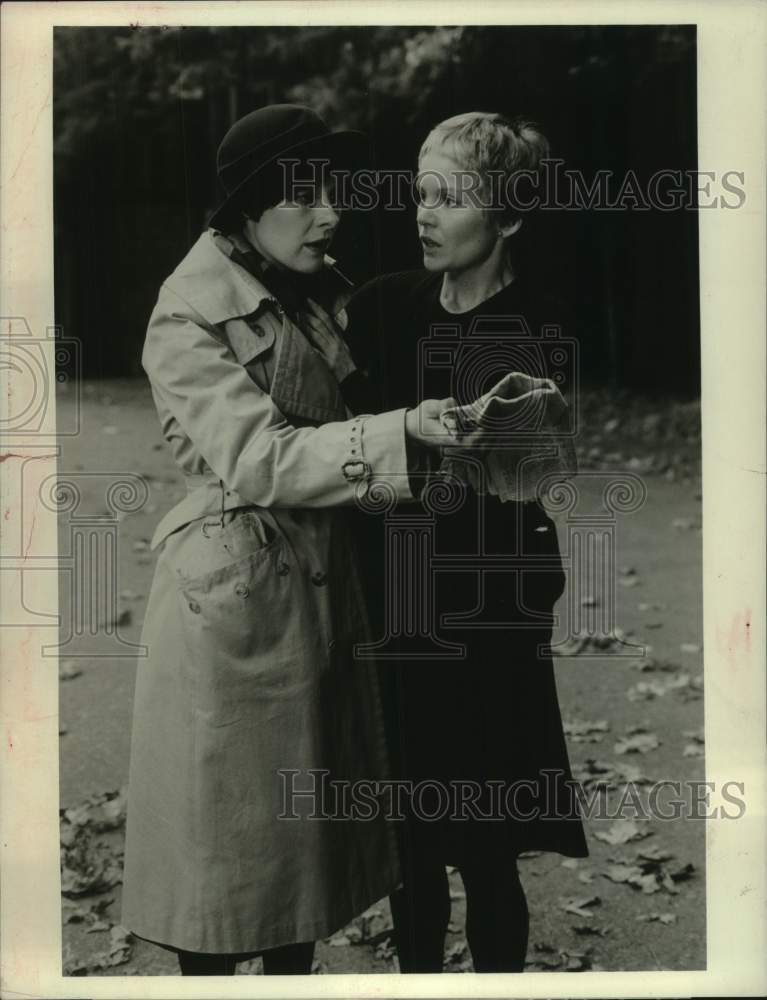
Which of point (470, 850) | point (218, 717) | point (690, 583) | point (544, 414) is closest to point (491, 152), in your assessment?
point (544, 414)

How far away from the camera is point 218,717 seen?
3646 mm

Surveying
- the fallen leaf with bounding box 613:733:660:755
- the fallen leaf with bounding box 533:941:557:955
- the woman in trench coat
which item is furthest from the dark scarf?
the fallen leaf with bounding box 533:941:557:955

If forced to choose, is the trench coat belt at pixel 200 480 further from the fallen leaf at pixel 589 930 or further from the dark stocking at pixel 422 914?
the fallen leaf at pixel 589 930

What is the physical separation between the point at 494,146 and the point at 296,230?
0.71 meters

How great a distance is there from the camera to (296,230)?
3.70 metres

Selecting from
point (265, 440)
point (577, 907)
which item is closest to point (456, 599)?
point (265, 440)

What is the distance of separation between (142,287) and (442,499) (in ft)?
3.89

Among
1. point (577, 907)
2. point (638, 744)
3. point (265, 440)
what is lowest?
point (577, 907)

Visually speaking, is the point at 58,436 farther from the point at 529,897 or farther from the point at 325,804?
the point at 529,897

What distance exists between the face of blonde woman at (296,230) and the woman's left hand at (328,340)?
5.5 inches

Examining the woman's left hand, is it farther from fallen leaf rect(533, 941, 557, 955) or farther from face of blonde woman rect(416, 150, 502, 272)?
fallen leaf rect(533, 941, 557, 955)

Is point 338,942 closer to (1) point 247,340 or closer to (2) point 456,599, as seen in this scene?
(2) point 456,599

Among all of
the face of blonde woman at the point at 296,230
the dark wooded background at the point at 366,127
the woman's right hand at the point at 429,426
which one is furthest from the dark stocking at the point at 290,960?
the face of blonde woman at the point at 296,230

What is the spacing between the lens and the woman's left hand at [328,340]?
3.69 m
